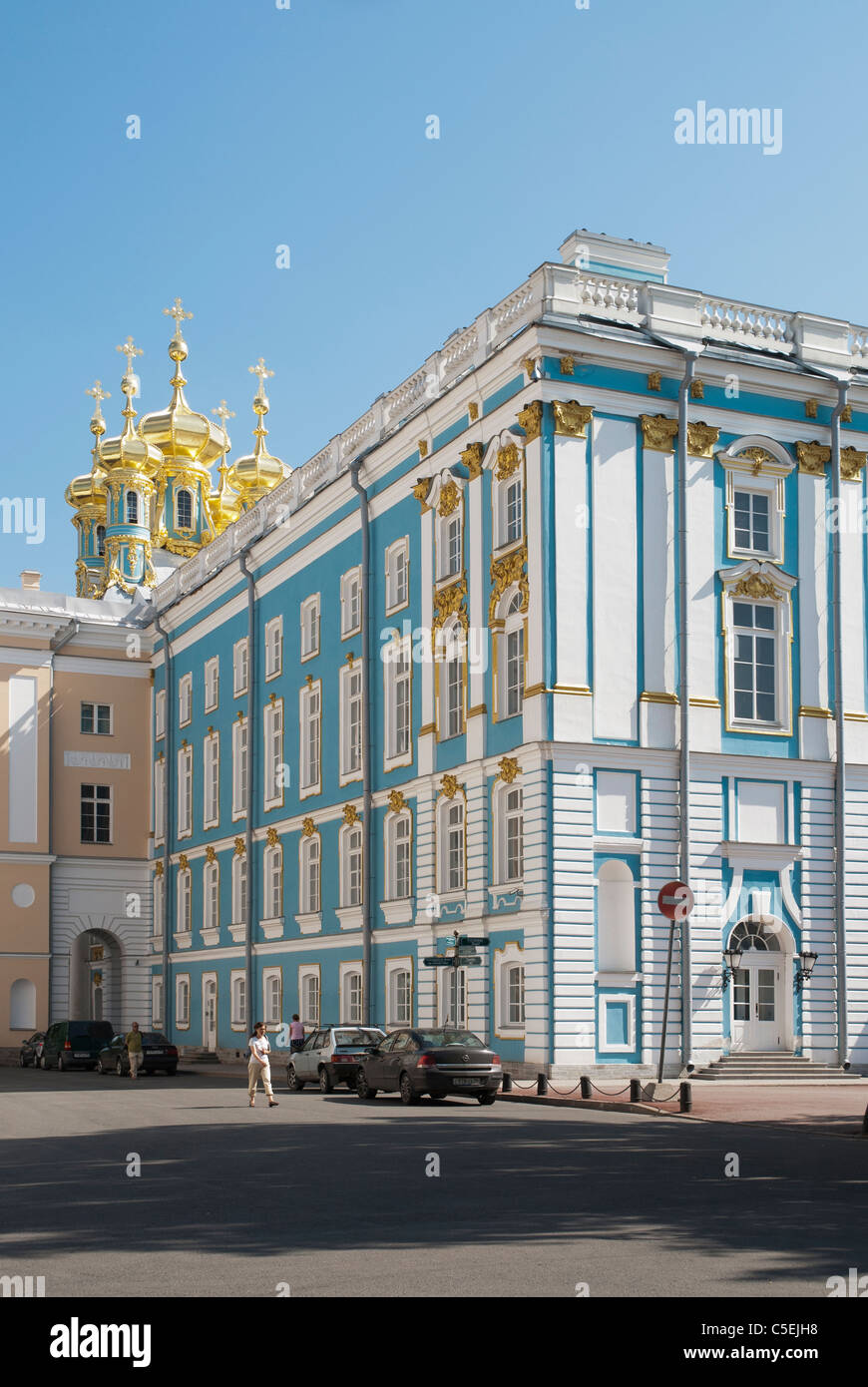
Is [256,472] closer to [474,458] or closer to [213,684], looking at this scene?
[213,684]

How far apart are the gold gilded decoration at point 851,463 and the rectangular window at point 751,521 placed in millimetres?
2028

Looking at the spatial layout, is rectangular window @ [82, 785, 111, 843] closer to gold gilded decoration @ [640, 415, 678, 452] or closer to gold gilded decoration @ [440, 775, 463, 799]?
gold gilded decoration @ [440, 775, 463, 799]

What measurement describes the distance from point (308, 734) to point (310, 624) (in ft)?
9.67

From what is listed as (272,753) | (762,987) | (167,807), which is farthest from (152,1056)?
(762,987)

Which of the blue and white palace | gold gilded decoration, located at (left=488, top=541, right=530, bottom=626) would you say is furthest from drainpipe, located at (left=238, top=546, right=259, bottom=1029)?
gold gilded decoration, located at (left=488, top=541, right=530, bottom=626)

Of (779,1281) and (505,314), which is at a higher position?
(505,314)

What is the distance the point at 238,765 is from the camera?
50938 millimetres

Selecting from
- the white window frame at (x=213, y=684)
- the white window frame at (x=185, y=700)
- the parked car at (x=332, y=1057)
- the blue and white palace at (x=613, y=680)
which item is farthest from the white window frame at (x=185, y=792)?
the parked car at (x=332, y=1057)

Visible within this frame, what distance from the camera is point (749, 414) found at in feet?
119

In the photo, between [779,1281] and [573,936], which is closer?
[779,1281]
